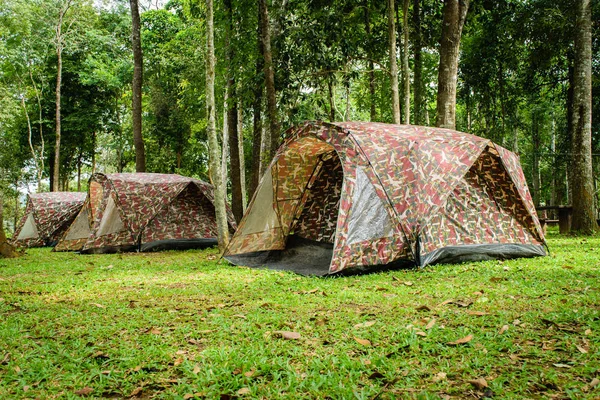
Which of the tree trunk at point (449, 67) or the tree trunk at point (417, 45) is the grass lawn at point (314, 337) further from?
Result: the tree trunk at point (417, 45)

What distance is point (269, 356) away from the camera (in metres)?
2.99

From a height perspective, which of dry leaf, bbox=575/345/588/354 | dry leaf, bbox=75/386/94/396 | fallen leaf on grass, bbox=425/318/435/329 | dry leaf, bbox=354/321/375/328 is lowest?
dry leaf, bbox=75/386/94/396

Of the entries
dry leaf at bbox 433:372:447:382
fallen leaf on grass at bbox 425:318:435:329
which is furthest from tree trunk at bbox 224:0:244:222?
dry leaf at bbox 433:372:447:382

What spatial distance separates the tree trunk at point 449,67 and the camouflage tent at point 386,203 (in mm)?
2452

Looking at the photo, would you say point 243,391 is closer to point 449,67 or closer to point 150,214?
point 150,214

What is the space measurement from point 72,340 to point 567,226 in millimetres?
11814

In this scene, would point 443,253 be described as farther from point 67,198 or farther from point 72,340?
point 67,198

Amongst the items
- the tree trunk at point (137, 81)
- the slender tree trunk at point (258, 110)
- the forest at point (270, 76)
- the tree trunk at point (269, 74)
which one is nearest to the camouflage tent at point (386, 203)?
the forest at point (270, 76)

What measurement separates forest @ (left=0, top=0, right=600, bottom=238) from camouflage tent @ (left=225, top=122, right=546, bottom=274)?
1.16 meters

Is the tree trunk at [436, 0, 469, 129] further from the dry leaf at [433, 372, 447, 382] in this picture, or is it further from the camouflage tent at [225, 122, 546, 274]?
the dry leaf at [433, 372, 447, 382]

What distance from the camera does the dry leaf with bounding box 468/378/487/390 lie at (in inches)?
95.2

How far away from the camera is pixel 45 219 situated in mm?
13195

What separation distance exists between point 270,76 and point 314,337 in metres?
7.02

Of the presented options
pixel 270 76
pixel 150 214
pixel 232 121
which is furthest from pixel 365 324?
pixel 232 121
